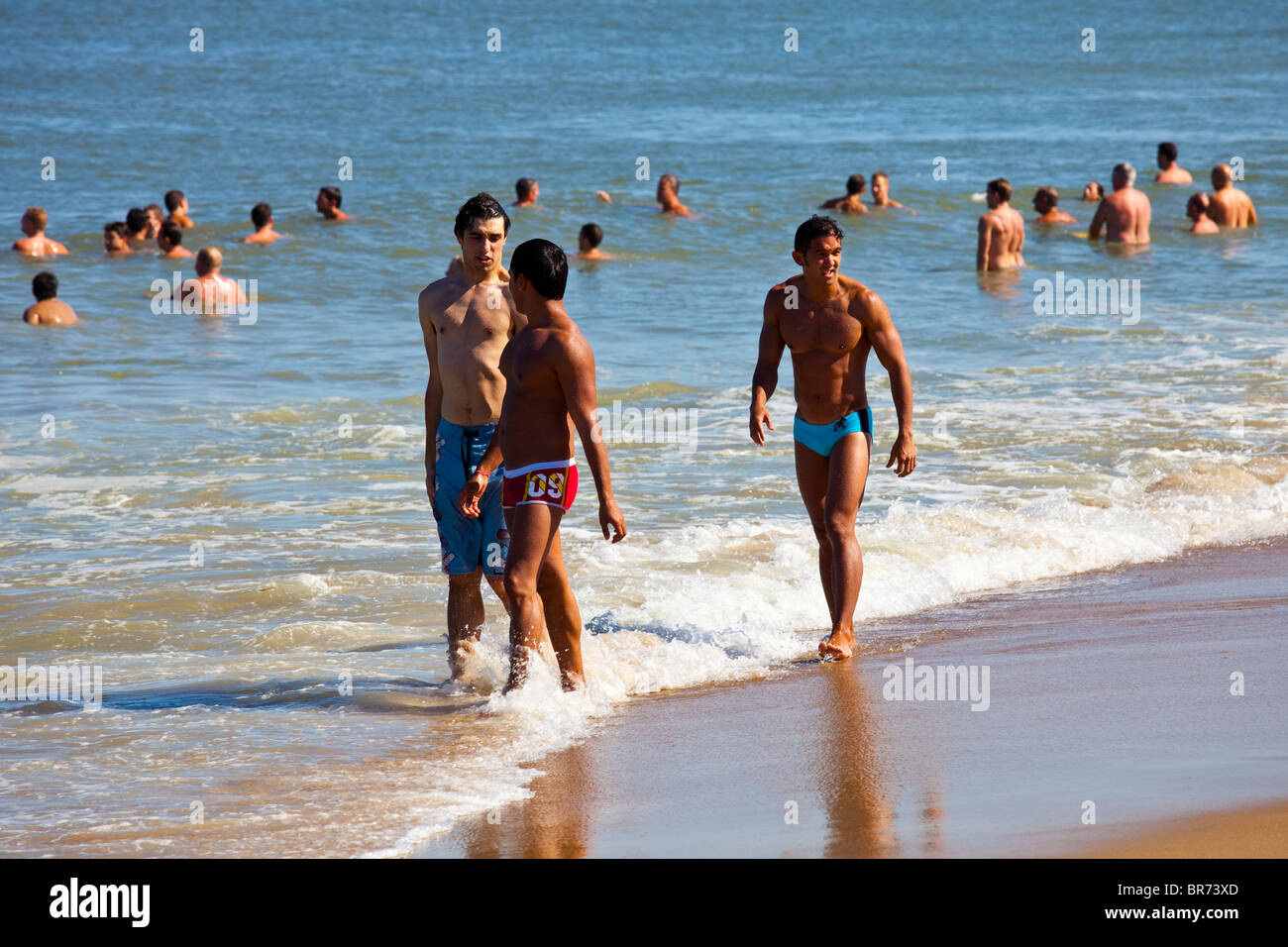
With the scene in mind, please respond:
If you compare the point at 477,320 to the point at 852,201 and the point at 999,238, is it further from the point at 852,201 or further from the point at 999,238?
the point at 852,201

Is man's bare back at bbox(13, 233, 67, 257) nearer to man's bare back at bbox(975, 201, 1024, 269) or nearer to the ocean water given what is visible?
the ocean water

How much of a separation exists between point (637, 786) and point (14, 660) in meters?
3.05

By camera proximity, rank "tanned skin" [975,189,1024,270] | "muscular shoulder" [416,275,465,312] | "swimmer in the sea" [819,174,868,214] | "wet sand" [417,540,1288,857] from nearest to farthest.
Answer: "wet sand" [417,540,1288,857] < "muscular shoulder" [416,275,465,312] < "tanned skin" [975,189,1024,270] < "swimmer in the sea" [819,174,868,214]

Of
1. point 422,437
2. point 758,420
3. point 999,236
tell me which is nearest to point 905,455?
point 758,420

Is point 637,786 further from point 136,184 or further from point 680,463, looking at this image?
point 136,184

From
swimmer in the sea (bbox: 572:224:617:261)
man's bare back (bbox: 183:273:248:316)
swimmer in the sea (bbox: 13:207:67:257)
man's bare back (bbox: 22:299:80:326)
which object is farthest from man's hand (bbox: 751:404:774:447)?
swimmer in the sea (bbox: 13:207:67:257)

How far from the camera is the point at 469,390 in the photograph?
17.2 ft

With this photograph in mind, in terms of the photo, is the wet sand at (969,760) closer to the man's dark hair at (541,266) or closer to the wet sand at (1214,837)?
the wet sand at (1214,837)

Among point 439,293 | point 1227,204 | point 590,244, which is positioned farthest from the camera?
point 1227,204

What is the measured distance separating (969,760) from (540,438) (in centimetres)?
176

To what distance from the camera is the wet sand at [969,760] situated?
3.61 m

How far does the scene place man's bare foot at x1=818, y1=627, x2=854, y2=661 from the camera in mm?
5586

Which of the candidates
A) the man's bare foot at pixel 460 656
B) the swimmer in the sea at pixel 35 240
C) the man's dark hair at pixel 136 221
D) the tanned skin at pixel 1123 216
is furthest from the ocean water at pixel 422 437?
the man's dark hair at pixel 136 221
